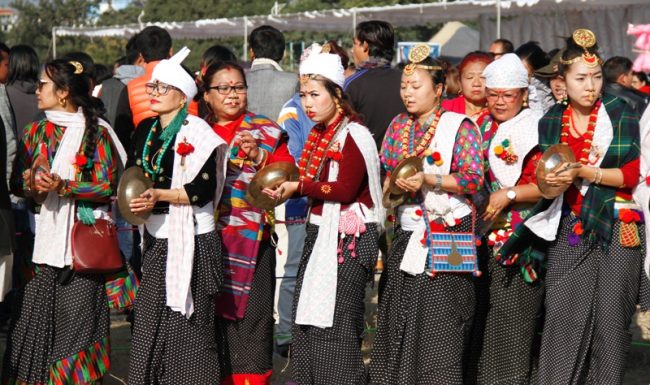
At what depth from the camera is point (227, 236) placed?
563 cm

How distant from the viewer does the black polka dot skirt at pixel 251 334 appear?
5.70 meters

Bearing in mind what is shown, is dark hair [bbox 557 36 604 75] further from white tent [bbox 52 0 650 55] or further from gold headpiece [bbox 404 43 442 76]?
white tent [bbox 52 0 650 55]

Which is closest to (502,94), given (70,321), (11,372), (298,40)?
(70,321)

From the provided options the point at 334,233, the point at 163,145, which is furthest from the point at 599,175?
the point at 163,145

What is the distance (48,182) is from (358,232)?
1541mm

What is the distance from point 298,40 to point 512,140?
3328 cm

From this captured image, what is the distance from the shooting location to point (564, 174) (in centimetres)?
482

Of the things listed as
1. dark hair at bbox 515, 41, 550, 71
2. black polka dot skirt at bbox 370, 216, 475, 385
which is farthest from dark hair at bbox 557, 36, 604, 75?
dark hair at bbox 515, 41, 550, 71

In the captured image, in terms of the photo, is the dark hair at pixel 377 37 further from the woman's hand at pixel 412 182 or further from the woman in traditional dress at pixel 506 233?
the woman's hand at pixel 412 182

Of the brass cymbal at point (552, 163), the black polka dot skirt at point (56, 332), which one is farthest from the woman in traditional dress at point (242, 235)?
the brass cymbal at point (552, 163)

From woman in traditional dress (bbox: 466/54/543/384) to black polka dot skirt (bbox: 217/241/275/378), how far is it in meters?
1.11

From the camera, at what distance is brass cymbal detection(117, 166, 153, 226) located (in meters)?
5.02

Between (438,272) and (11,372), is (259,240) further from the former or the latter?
(11,372)

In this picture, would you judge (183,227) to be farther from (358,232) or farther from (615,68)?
(615,68)
